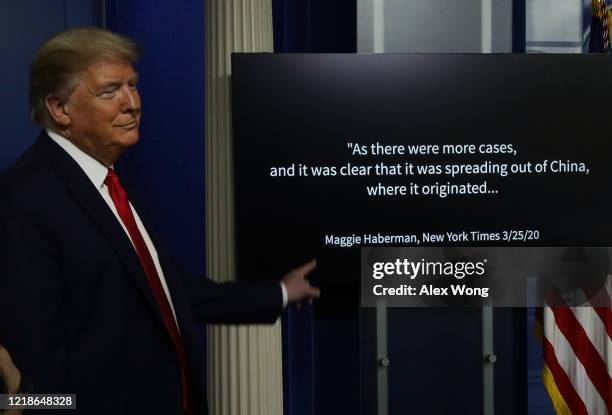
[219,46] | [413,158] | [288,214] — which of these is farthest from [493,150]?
[219,46]

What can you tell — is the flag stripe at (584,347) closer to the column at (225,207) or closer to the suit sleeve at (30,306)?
the column at (225,207)

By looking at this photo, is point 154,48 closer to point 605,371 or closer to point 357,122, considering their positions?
point 357,122

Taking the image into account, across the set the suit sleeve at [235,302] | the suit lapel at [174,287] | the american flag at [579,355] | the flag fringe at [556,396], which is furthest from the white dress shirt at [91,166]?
the flag fringe at [556,396]

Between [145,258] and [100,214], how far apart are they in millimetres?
148

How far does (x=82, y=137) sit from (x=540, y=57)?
1958 millimetres

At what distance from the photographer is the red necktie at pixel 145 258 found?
63.3 inches

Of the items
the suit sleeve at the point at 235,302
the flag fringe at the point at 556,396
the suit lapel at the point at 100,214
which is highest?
the suit lapel at the point at 100,214

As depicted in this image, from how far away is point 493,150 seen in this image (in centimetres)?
295

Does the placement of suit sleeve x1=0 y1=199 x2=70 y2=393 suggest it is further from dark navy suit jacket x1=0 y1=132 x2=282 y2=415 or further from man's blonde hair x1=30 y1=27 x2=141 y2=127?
man's blonde hair x1=30 y1=27 x2=141 y2=127

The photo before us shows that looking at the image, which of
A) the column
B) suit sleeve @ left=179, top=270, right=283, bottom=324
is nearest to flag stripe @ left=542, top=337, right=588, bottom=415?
the column

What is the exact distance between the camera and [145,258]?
1.62m

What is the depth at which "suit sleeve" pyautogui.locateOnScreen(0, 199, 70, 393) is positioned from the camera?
1.38m

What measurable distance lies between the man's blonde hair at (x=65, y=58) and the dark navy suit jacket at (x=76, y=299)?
9 cm

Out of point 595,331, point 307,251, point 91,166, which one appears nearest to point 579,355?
point 595,331
